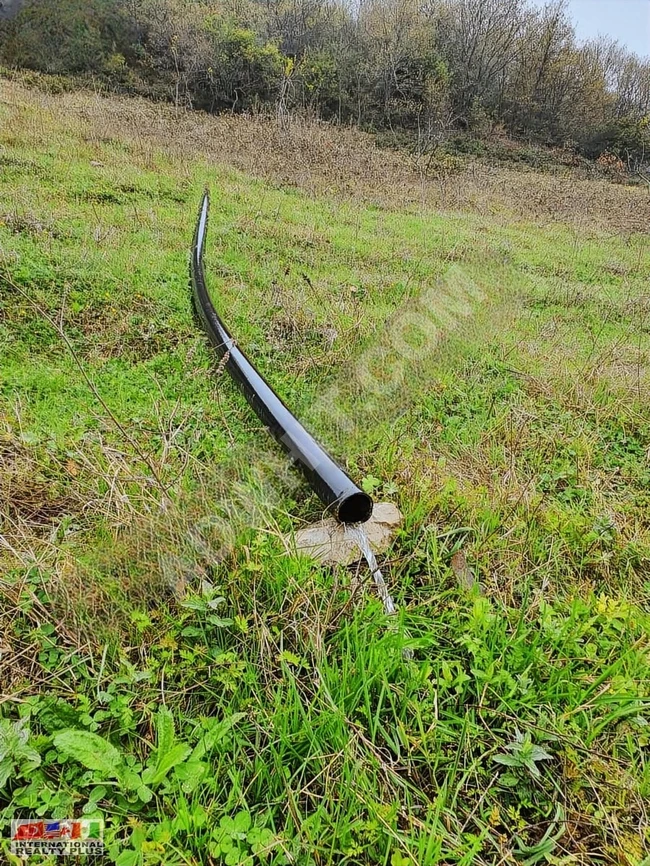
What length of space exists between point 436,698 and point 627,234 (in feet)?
33.3

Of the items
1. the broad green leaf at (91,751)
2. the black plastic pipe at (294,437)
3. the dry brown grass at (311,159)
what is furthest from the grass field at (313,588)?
the dry brown grass at (311,159)

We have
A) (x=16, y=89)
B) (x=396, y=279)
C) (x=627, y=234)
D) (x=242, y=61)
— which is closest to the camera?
(x=396, y=279)

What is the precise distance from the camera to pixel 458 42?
21.2 meters

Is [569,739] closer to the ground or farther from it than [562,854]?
farther from it

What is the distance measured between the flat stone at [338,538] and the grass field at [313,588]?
0.17ft

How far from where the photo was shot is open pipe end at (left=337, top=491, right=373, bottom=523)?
161cm

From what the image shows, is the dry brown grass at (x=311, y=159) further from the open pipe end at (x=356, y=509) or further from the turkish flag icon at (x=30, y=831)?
the turkish flag icon at (x=30, y=831)

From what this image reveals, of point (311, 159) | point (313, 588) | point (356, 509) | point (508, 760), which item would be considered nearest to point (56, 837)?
point (313, 588)

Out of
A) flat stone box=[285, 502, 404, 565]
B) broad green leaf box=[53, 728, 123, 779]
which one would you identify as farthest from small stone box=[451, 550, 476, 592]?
broad green leaf box=[53, 728, 123, 779]

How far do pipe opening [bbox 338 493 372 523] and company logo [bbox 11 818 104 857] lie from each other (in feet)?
3.20

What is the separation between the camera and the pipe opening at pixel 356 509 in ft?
5.28

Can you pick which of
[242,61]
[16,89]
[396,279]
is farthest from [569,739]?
[242,61]

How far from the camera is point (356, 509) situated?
1.65m

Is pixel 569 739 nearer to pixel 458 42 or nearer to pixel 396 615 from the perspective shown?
pixel 396 615
